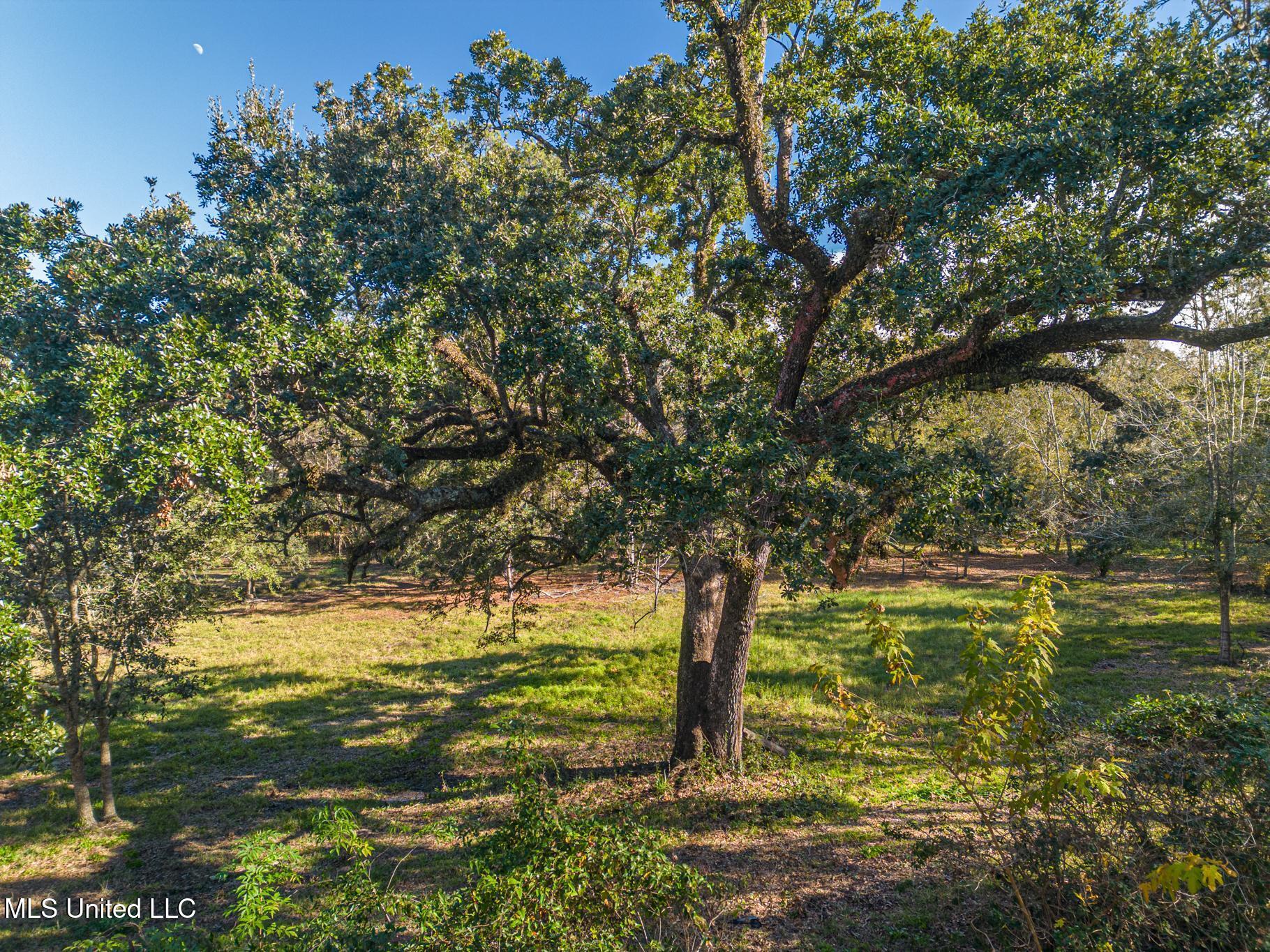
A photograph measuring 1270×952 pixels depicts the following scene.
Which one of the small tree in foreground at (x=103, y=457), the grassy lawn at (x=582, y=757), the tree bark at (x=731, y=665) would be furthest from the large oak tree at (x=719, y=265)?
the grassy lawn at (x=582, y=757)

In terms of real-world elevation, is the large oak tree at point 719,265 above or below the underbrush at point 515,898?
above

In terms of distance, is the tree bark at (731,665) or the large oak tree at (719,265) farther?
the tree bark at (731,665)

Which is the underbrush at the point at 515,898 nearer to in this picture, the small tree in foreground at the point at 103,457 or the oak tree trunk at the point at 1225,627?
the small tree in foreground at the point at 103,457

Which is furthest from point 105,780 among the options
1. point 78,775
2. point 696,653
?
point 696,653

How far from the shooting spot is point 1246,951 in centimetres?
342

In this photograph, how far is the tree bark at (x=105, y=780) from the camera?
29.7 ft

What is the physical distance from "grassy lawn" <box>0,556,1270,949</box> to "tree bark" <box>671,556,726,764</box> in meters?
0.54

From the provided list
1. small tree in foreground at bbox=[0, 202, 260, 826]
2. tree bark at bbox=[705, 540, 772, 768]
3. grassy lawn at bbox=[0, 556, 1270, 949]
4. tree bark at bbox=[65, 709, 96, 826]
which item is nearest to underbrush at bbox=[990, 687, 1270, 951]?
grassy lawn at bbox=[0, 556, 1270, 949]

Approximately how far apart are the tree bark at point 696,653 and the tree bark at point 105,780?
28.5 ft

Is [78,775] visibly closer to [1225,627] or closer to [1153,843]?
[1153,843]

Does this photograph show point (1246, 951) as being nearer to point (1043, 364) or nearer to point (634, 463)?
point (634, 463)

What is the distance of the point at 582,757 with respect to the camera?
405 inches

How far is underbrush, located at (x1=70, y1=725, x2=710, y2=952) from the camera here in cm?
342

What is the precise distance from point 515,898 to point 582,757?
7.04 m
